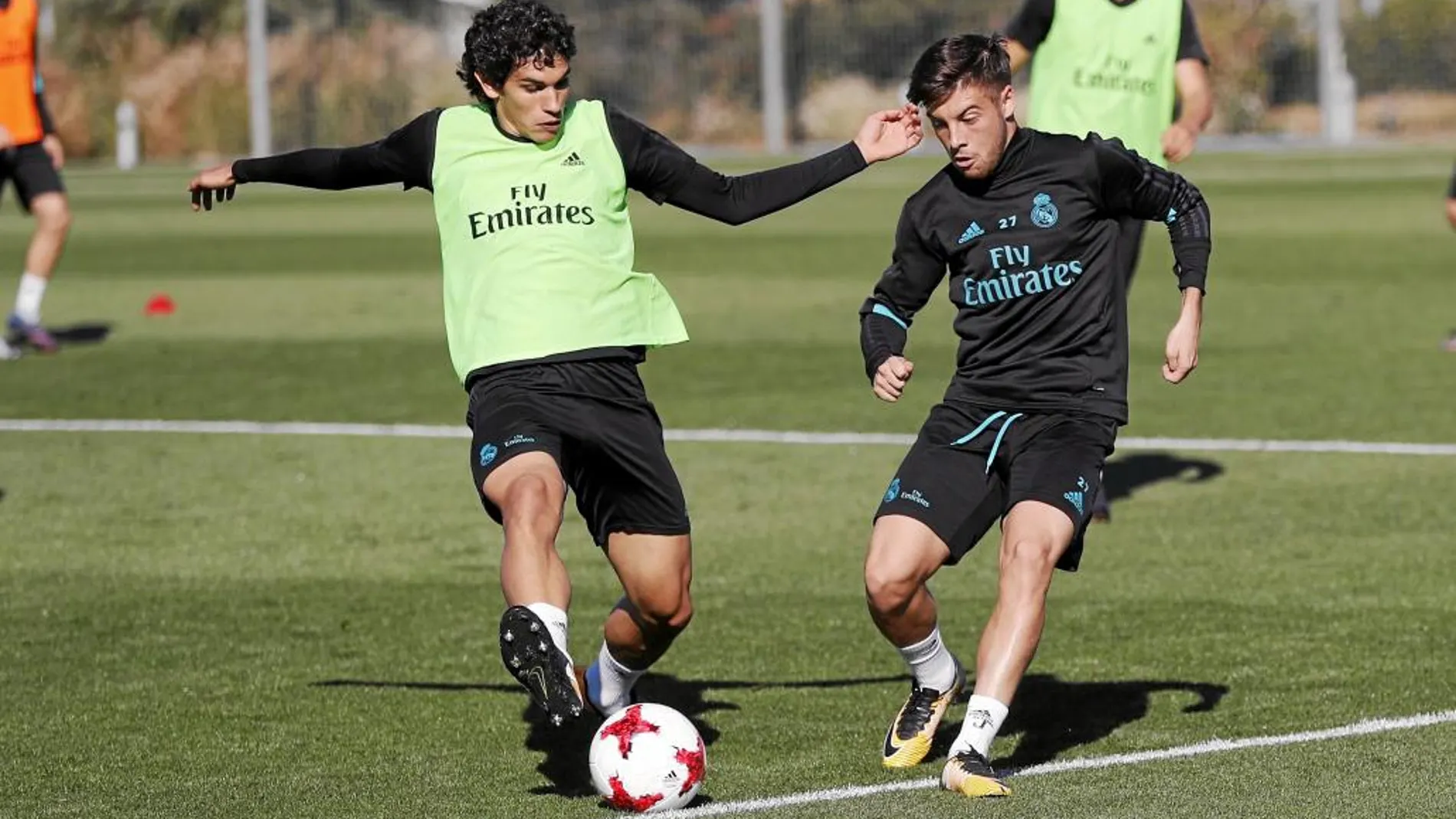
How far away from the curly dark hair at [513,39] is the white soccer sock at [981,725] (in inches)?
80.5

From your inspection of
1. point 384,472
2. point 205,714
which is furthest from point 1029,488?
point 384,472

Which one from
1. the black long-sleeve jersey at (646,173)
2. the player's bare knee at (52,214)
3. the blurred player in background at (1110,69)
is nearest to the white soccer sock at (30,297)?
the player's bare knee at (52,214)

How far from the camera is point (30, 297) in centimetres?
1717

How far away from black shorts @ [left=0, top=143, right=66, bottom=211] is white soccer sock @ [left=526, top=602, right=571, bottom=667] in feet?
38.5

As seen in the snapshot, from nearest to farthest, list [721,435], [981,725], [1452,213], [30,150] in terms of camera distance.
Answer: [981,725] < [721,435] < [1452,213] < [30,150]

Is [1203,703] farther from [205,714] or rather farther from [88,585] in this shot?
[88,585]

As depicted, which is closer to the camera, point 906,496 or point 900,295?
point 906,496

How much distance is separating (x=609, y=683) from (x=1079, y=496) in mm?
1558

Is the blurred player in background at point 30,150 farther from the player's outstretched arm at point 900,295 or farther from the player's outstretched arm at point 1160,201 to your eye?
the player's outstretched arm at point 1160,201

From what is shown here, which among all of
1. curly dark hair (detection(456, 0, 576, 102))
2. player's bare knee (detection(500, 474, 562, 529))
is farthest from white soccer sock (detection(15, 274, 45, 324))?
player's bare knee (detection(500, 474, 562, 529))

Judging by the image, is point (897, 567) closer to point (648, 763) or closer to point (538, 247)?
point (648, 763)

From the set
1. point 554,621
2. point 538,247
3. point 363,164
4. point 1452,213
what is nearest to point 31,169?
point 1452,213

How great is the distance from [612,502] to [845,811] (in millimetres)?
1212

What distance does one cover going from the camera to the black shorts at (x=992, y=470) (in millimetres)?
6438
